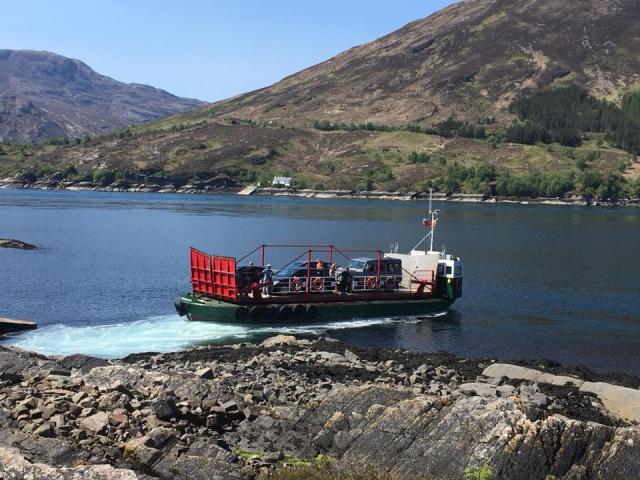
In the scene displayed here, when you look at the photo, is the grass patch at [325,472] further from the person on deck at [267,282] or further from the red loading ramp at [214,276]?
the person on deck at [267,282]

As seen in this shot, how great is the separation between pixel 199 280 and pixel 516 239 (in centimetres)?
6943

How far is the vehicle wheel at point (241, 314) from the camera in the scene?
44750mm

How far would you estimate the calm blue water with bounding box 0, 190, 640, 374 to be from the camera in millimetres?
43250

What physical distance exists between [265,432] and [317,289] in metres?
29.1

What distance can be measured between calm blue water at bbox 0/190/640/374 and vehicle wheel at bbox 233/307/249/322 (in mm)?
1037

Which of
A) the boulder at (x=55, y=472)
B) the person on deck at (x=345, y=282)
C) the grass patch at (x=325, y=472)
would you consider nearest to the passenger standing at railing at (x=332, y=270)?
the person on deck at (x=345, y=282)

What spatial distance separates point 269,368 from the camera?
98.2ft

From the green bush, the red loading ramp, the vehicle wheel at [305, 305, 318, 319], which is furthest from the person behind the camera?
the vehicle wheel at [305, 305, 318, 319]

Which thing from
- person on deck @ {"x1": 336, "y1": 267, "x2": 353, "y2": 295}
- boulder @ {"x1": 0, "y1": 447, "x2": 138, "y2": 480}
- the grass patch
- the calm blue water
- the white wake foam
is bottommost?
the calm blue water

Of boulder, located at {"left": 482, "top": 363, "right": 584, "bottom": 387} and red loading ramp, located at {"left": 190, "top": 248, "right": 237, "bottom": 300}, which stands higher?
red loading ramp, located at {"left": 190, "top": 248, "right": 237, "bottom": 300}

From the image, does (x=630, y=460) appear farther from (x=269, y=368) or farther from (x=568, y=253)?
(x=568, y=253)

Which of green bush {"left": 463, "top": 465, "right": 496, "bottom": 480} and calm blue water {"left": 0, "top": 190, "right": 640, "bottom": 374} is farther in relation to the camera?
calm blue water {"left": 0, "top": 190, "right": 640, "bottom": 374}

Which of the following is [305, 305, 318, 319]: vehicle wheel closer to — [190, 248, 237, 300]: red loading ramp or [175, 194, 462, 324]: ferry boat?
[175, 194, 462, 324]: ferry boat

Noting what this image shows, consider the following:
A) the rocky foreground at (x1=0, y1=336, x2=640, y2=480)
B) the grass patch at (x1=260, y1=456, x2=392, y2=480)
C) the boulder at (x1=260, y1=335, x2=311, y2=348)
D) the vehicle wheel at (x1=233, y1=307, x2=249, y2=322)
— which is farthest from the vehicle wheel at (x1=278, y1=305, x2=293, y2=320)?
the grass patch at (x1=260, y1=456, x2=392, y2=480)
